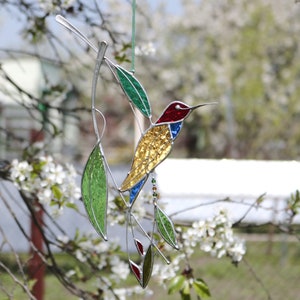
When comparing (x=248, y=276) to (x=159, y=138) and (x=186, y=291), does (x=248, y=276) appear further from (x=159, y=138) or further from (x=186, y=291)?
(x=159, y=138)

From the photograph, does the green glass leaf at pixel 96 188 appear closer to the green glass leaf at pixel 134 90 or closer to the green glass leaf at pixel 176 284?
the green glass leaf at pixel 134 90

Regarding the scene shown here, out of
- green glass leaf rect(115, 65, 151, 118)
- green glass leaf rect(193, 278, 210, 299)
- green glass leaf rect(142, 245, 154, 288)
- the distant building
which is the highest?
the distant building

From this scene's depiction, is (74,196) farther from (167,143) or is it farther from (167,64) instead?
(167,64)

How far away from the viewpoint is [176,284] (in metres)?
2.37

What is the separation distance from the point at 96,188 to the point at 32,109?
42.1 inches

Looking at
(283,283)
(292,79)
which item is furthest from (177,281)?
(292,79)

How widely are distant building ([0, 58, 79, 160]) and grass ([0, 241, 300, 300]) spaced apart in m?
1.00

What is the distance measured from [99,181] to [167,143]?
19 cm

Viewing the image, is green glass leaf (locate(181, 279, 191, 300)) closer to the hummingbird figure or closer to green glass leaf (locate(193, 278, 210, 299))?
green glass leaf (locate(193, 278, 210, 299))

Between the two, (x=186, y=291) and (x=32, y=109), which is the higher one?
(x=32, y=109)

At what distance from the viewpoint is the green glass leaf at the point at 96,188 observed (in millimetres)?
1939

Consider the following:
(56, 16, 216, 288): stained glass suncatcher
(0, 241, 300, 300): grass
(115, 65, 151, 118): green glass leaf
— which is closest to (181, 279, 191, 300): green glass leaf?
(56, 16, 216, 288): stained glass suncatcher

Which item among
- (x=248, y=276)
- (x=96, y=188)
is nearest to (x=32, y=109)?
(x=96, y=188)

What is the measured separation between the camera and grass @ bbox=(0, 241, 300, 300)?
558 centimetres
